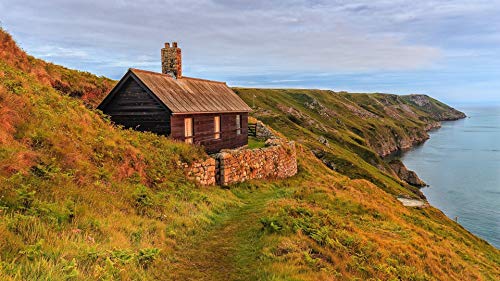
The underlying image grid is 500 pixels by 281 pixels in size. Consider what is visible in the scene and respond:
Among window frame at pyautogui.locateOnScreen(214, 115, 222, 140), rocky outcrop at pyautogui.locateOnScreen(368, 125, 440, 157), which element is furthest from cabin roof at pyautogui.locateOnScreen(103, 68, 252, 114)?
rocky outcrop at pyautogui.locateOnScreen(368, 125, 440, 157)

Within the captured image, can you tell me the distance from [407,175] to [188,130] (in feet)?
203

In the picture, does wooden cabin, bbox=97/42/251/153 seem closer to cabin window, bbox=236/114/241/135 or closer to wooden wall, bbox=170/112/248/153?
wooden wall, bbox=170/112/248/153

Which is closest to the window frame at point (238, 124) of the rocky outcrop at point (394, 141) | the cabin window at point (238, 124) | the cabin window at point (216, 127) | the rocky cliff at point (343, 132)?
the cabin window at point (238, 124)

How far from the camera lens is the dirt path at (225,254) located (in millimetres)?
8297

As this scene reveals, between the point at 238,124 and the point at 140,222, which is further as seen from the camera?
the point at 238,124

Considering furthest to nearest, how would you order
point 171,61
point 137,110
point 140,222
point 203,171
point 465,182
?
point 465,182 → point 171,61 → point 137,110 → point 203,171 → point 140,222

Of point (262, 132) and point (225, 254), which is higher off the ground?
point (262, 132)

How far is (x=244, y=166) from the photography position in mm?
22516

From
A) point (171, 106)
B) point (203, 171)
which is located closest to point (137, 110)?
point (171, 106)

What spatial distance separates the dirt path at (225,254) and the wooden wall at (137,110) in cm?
990

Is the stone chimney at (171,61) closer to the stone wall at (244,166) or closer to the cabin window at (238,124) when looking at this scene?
the cabin window at (238,124)

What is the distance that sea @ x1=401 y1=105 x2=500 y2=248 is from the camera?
141ft

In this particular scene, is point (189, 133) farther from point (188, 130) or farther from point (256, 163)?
point (256, 163)

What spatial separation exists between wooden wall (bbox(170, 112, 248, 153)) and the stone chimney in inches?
181
